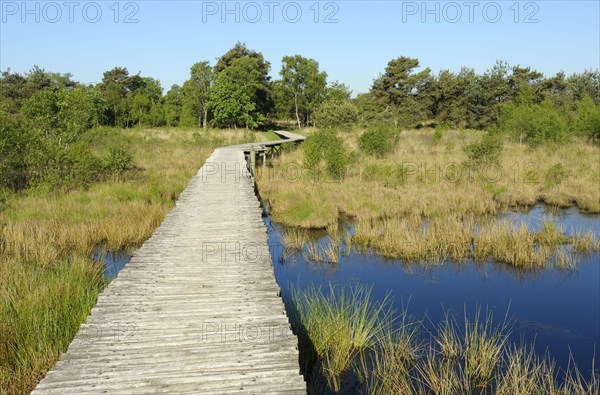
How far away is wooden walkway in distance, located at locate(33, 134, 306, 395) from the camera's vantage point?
306 centimetres

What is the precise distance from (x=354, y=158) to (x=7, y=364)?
15.6m

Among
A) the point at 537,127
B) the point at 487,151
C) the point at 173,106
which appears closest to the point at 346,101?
the point at 173,106

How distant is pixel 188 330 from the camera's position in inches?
150

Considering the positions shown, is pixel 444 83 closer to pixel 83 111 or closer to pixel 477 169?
pixel 477 169

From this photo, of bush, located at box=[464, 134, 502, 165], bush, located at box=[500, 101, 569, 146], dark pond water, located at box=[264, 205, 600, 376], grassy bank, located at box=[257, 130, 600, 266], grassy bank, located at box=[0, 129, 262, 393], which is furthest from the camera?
bush, located at box=[500, 101, 569, 146]

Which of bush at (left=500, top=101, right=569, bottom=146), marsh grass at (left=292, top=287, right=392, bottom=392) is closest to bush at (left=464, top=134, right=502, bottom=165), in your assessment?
bush at (left=500, top=101, right=569, bottom=146)

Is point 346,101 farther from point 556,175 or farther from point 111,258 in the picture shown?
point 111,258

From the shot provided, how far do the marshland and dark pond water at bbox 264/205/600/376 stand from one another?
0.11ft

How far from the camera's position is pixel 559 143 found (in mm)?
22734

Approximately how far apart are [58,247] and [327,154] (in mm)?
10219

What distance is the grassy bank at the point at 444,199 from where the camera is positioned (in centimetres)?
900

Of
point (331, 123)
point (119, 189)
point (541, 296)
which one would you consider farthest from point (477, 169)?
point (331, 123)

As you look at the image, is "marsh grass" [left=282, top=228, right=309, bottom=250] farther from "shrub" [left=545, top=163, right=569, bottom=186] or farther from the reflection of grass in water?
"shrub" [left=545, top=163, right=569, bottom=186]

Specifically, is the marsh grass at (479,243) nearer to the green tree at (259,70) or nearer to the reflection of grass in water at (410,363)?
the reflection of grass in water at (410,363)
